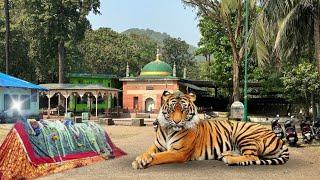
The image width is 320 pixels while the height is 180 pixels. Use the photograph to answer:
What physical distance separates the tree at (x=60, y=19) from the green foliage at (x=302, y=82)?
22019 millimetres

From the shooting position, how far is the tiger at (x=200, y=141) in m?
Answer: 10.1

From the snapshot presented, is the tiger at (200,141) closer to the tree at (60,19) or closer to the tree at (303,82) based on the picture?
the tree at (303,82)

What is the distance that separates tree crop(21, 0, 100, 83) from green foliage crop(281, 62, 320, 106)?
2202cm

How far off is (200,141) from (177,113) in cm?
97

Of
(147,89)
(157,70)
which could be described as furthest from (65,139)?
(157,70)

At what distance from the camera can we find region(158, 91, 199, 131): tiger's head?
10.0 m

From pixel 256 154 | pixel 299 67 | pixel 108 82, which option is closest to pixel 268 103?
pixel 108 82

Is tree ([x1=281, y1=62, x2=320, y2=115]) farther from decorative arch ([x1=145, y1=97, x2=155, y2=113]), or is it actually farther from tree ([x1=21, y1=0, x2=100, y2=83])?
tree ([x1=21, y1=0, x2=100, y2=83])

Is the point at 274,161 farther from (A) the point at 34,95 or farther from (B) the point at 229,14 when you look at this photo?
(A) the point at 34,95

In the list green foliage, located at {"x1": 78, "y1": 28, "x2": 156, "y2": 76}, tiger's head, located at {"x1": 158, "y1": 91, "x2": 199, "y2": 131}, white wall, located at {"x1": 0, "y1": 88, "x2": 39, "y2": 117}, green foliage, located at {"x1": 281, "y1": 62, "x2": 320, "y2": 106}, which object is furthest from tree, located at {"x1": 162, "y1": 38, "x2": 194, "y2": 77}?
tiger's head, located at {"x1": 158, "y1": 91, "x2": 199, "y2": 131}

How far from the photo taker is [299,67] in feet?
104

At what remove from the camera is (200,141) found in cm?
1061

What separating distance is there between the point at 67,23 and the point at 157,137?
38.5 m

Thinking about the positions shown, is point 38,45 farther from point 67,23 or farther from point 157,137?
point 157,137
